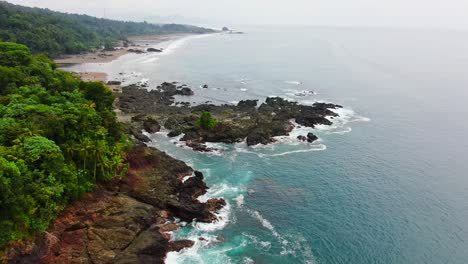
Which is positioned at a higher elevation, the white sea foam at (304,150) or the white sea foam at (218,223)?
the white sea foam at (304,150)

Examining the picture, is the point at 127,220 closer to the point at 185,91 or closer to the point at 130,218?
the point at 130,218

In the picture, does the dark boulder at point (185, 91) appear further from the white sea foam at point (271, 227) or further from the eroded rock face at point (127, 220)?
the white sea foam at point (271, 227)

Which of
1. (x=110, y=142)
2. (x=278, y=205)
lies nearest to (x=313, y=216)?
(x=278, y=205)

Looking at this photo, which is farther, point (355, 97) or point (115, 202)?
point (355, 97)

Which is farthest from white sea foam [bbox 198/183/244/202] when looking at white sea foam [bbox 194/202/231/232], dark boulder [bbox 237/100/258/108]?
dark boulder [bbox 237/100/258/108]

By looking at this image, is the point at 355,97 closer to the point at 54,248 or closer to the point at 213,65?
the point at 213,65

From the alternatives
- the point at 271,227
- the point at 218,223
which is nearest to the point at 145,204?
the point at 218,223

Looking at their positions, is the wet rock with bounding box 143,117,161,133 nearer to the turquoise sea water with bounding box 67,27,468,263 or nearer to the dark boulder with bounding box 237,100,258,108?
the turquoise sea water with bounding box 67,27,468,263

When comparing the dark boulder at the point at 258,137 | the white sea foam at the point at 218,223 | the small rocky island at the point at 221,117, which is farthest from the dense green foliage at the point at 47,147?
the dark boulder at the point at 258,137
